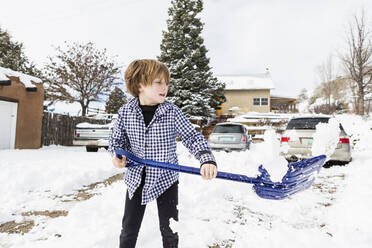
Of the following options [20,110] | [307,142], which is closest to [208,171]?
[307,142]

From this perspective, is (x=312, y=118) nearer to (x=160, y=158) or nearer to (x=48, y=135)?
(x=160, y=158)

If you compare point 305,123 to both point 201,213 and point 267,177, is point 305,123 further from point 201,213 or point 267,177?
point 267,177

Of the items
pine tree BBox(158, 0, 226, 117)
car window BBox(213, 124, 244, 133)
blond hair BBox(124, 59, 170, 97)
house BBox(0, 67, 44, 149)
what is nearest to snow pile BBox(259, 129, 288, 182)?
blond hair BBox(124, 59, 170, 97)

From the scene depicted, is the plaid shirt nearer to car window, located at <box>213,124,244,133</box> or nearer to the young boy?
the young boy

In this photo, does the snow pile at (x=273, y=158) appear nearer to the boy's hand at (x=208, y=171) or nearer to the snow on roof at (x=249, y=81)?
the boy's hand at (x=208, y=171)

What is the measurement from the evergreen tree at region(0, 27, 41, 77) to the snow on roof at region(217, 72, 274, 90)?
940 inches

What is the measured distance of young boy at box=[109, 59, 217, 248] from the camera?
1.62 m

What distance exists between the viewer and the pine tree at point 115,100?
23.8 meters

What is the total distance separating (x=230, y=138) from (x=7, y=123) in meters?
9.30

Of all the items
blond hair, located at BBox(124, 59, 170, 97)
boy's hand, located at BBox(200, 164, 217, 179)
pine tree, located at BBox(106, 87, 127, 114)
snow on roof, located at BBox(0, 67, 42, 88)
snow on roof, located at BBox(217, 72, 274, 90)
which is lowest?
boy's hand, located at BBox(200, 164, 217, 179)

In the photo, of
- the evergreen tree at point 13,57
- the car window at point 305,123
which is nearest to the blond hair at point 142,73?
the car window at point 305,123

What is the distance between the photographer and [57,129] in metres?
13.1

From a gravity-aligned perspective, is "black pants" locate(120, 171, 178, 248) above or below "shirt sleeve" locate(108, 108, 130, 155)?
below

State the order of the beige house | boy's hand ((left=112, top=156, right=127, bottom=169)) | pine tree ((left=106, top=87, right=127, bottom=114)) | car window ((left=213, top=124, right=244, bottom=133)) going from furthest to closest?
the beige house, pine tree ((left=106, top=87, right=127, bottom=114)), car window ((left=213, top=124, right=244, bottom=133)), boy's hand ((left=112, top=156, right=127, bottom=169))
